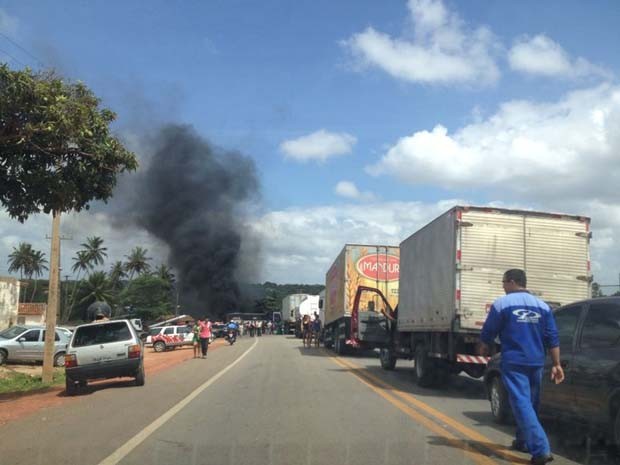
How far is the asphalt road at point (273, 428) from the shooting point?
6824mm

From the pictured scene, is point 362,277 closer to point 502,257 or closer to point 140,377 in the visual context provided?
point 140,377

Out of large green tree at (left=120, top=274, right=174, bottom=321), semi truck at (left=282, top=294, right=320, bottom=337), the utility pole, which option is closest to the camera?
the utility pole

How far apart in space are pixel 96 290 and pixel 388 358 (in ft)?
221

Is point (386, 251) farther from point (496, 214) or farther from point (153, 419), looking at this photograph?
point (153, 419)

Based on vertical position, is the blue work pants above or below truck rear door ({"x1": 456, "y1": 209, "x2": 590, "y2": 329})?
below

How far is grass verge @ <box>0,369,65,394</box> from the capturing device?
15824mm

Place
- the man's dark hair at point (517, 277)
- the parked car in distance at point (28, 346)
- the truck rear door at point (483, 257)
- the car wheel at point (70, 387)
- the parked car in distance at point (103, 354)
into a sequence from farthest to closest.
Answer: the parked car in distance at point (28, 346) → the car wheel at point (70, 387) → the parked car in distance at point (103, 354) → the truck rear door at point (483, 257) → the man's dark hair at point (517, 277)

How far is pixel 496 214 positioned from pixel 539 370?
5.86 meters

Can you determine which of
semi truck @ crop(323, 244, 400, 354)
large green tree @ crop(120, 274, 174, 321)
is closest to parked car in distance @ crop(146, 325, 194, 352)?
semi truck @ crop(323, 244, 400, 354)

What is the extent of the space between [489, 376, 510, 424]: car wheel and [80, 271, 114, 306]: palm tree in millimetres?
74113

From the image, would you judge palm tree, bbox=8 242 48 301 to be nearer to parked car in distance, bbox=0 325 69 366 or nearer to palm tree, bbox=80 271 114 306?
palm tree, bbox=80 271 114 306

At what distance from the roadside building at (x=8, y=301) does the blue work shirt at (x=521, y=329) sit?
33765 mm

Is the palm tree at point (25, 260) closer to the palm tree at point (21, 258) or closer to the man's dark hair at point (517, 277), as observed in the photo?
the palm tree at point (21, 258)

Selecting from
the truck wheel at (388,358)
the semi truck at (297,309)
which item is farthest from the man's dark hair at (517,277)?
the semi truck at (297,309)
